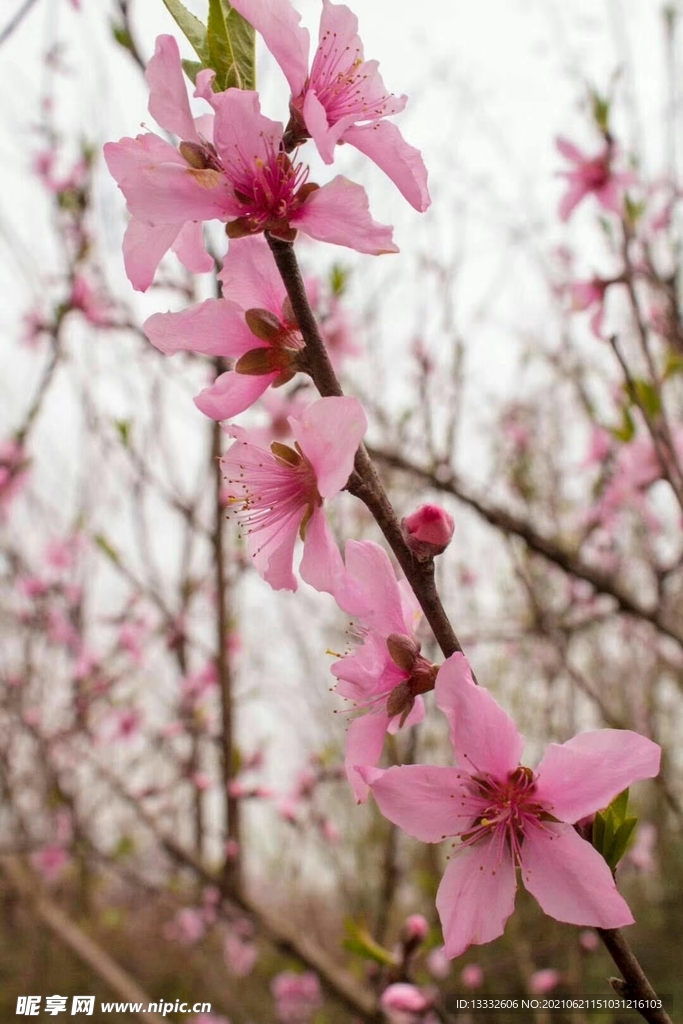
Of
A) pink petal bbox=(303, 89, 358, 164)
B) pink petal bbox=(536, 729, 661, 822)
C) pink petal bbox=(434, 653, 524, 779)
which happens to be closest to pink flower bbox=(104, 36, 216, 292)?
pink petal bbox=(303, 89, 358, 164)

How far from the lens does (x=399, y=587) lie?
2.76 feet

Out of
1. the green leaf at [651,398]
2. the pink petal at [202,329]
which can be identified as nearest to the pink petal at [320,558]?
the pink petal at [202,329]

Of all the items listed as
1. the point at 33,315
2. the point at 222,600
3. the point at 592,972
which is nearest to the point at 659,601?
the point at 222,600

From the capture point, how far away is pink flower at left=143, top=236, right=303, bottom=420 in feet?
2.68

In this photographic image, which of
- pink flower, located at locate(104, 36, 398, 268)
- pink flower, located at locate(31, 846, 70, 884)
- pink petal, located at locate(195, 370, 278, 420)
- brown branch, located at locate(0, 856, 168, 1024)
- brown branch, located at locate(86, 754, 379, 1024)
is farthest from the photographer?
pink flower, located at locate(31, 846, 70, 884)

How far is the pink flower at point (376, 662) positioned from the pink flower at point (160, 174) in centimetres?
38

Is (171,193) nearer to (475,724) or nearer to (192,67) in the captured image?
(192,67)

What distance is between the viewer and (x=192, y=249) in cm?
90

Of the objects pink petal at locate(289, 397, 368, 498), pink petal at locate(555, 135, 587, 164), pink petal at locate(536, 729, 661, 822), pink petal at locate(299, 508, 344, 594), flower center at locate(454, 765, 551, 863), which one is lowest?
flower center at locate(454, 765, 551, 863)

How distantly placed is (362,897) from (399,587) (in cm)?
402

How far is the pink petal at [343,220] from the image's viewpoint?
74cm

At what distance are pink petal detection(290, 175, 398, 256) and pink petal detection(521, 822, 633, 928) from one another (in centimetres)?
60

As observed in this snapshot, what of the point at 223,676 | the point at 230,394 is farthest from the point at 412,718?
the point at 223,676

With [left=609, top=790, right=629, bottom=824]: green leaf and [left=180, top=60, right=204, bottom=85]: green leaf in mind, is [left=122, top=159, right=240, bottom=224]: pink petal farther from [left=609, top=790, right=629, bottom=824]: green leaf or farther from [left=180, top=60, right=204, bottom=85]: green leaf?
[left=609, top=790, right=629, bottom=824]: green leaf
